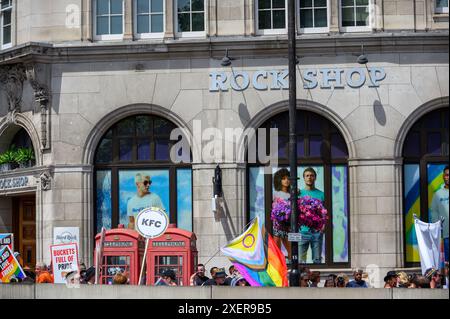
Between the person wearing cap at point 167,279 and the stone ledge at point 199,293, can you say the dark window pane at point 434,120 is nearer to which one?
the person wearing cap at point 167,279

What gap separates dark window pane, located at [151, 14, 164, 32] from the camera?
35.4 metres

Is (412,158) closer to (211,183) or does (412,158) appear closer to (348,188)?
(348,188)

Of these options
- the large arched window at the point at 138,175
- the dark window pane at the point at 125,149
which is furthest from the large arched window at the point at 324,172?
the dark window pane at the point at 125,149

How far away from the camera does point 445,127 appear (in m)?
34.5

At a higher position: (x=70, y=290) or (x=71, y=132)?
→ (x=71, y=132)

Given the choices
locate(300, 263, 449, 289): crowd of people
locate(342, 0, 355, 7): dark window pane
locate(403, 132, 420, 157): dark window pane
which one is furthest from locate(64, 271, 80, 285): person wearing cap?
locate(342, 0, 355, 7): dark window pane

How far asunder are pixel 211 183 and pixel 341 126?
3.73 metres

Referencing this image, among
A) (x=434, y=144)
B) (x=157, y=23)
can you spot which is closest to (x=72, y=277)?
(x=157, y=23)

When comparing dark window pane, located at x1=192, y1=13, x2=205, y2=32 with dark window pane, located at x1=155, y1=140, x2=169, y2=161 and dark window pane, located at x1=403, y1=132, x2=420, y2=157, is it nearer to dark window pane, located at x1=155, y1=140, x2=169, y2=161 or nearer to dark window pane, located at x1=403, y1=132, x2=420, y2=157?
dark window pane, located at x1=155, y1=140, x2=169, y2=161

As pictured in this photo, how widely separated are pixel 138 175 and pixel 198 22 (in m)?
4.43

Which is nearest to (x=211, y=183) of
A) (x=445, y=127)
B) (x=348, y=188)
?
(x=348, y=188)

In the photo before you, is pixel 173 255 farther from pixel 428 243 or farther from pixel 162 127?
pixel 162 127

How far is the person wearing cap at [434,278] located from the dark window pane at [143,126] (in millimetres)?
11301

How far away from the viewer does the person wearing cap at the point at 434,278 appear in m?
25.3
